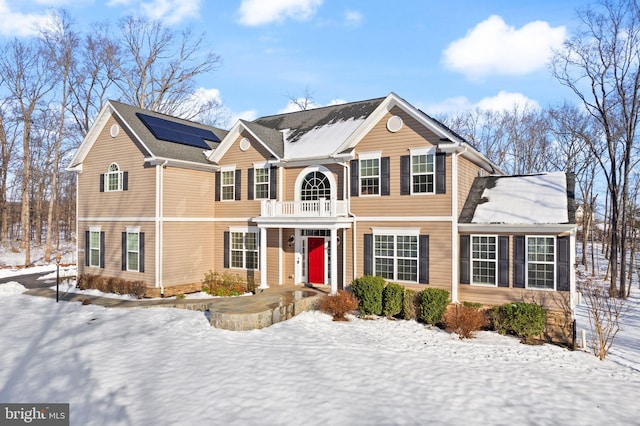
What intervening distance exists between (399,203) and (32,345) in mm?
12745

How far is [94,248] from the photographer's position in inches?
786

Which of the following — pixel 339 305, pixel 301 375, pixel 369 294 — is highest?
pixel 369 294

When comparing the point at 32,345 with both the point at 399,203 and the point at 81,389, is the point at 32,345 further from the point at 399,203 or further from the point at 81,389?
the point at 399,203

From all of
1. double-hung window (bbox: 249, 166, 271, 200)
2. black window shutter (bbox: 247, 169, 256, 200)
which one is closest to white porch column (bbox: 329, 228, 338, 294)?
double-hung window (bbox: 249, 166, 271, 200)

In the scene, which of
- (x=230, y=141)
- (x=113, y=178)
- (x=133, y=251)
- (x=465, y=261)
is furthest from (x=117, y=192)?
(x=465, y=261)

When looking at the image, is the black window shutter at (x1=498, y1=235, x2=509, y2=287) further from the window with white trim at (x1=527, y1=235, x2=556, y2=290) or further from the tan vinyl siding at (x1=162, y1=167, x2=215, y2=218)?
the tan vinyl siding at (x1=162, y1=167, x2=215, y2=218)

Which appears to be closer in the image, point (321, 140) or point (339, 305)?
point (339, 305)

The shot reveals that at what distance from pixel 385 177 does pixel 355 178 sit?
1323 mm

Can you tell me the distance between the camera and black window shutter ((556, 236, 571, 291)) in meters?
12.8

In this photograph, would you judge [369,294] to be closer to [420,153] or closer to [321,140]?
[420,153]

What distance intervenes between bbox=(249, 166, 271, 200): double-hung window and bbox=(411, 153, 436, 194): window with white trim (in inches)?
274

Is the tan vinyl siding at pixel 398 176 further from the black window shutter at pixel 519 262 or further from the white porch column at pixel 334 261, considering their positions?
the black window shutter at pixel 519 262

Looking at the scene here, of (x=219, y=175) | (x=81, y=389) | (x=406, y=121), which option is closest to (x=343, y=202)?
(x=406, y=121)

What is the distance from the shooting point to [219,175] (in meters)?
19.8
